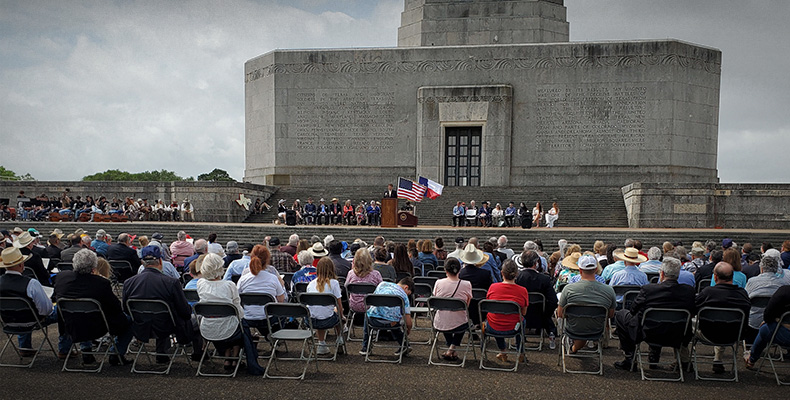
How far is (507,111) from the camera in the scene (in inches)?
1296

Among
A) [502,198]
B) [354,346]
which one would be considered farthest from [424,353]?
[502,198]

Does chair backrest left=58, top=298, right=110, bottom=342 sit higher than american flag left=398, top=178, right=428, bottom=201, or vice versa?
american flag left=398, top=178, right=428, bottom=201

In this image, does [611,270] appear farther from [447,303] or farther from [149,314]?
[149,314]

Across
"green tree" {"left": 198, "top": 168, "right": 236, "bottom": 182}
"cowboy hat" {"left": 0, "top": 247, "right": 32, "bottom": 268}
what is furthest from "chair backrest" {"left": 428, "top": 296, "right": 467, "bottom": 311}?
"green tree" {"left": 198, "top": 168, "right": 236, "bottom": 182}

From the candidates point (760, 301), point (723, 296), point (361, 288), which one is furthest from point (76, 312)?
point (760, 301)

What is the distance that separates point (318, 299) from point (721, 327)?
4634 mm

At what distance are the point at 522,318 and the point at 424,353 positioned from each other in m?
1.56

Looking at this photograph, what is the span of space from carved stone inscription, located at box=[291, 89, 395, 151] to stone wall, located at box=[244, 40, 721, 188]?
58 mm

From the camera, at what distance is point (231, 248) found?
34.6ft

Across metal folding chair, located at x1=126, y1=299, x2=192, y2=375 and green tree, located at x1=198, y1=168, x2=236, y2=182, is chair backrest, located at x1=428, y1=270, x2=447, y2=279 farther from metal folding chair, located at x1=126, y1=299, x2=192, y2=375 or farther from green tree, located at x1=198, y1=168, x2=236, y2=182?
green tree, located at x1=198, y1=168, x2=236, y2=182

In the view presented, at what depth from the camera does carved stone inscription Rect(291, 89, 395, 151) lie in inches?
1350

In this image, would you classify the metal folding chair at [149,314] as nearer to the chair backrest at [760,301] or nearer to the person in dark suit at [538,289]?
the person in dark suit at [538,289]

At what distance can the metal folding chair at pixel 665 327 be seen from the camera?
21.6ft

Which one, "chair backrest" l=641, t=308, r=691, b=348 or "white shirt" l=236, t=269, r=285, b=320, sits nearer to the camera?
"chair backrest" l=641, t=308, r=691, b=348
